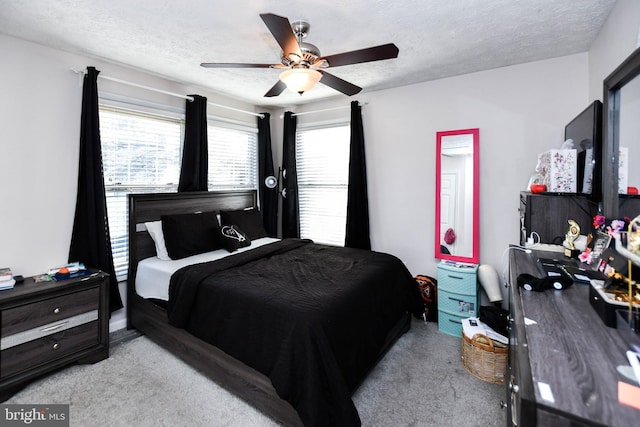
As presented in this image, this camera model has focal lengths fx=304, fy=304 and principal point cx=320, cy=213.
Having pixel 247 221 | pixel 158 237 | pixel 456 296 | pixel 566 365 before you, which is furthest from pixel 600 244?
pixel 158 237

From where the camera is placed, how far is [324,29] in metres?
2.25

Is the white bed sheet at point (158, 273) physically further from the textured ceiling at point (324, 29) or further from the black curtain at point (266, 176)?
the textured ceiling at point (324, 29)

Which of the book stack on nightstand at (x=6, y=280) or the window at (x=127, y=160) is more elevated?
the window at (x=127, y=160)

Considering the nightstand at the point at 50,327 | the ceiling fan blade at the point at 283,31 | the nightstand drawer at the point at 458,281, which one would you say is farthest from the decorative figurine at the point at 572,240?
the nightstand at the point at 50,327

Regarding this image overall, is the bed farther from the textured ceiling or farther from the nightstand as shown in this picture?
the textured ceiling

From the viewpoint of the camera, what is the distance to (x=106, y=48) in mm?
2598

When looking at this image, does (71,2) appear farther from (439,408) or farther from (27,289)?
(439,408)

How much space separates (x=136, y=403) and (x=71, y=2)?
2.64 m

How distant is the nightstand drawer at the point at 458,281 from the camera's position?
291 cm

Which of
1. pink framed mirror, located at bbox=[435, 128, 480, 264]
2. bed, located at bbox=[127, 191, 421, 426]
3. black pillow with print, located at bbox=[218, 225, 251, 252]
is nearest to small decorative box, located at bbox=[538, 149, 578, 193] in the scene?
pink framed mirror, located at bbox=[435, 128, 480, 264]

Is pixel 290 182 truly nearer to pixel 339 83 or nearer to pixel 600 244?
pixel 339 83

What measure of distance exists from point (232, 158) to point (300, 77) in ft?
8.42

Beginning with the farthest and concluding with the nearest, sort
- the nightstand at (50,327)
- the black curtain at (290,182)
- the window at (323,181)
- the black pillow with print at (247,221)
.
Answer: the black curtain at (290,182) → the window at (323,181) → the black pillow with print at (247,221) → the nightstand at (50,327)

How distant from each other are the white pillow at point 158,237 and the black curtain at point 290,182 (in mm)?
1755
